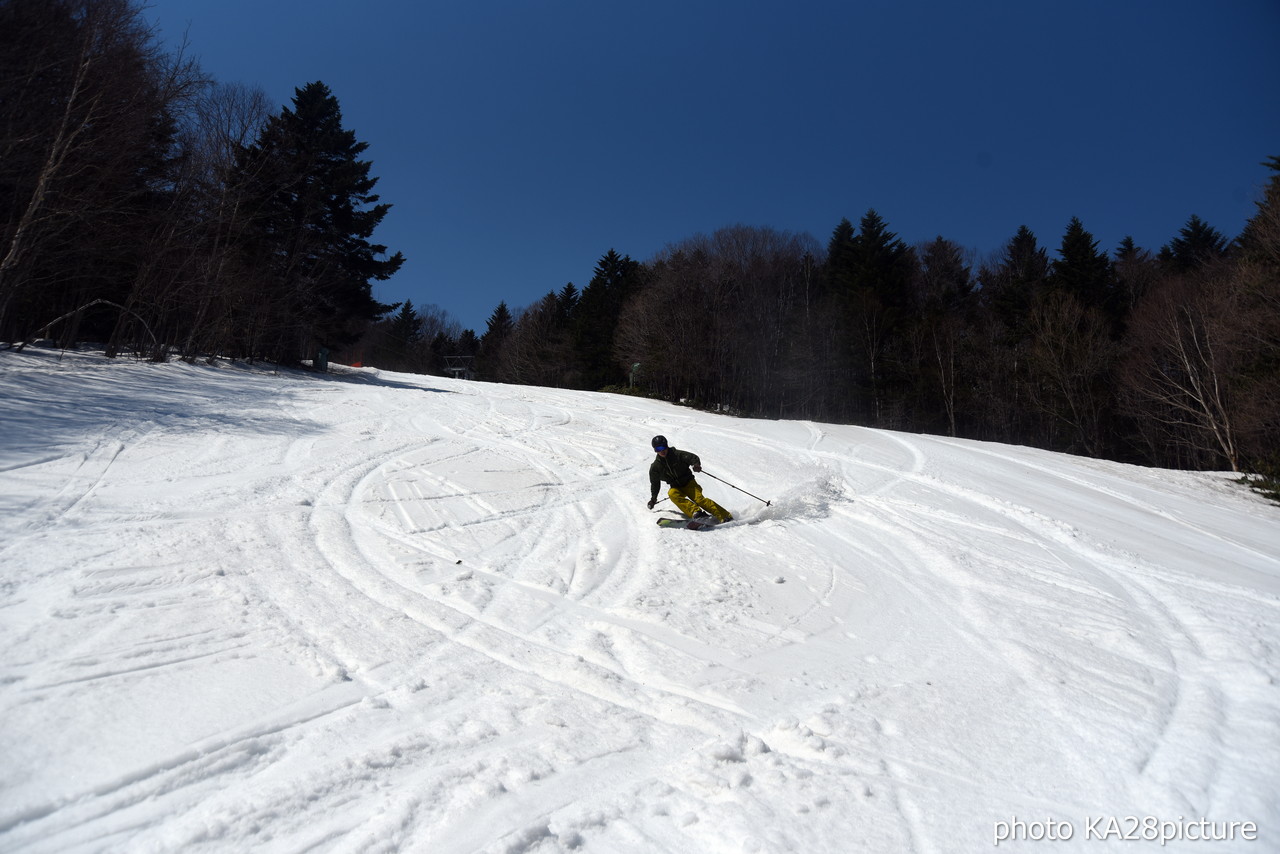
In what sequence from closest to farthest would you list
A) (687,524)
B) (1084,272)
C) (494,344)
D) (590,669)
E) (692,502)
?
(590,669), (687,524), (692,502), (1084,272), (494,344)

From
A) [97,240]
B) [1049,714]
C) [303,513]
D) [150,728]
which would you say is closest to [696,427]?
[303,513]

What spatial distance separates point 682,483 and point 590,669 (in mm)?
4367

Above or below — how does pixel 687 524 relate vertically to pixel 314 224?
below

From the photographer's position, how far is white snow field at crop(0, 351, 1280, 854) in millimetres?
2322

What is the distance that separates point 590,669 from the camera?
359 cm

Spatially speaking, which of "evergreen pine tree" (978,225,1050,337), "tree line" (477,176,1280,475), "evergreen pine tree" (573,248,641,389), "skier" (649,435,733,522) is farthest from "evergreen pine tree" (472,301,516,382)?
"skier" (649,435,733,522)

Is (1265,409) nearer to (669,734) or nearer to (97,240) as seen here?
(669,734)

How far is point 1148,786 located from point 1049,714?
620 mm

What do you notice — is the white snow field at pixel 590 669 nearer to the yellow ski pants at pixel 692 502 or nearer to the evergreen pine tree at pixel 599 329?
the yellow ski pants at pixel 692 502

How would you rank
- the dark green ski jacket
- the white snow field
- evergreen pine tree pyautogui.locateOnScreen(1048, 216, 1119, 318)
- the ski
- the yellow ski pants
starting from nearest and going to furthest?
the white snow field < the ski < the yellow ski pants < the dark green ski jacket < evergreen pine tree pyautogui.locateOnScreen(1048, 216, 1119, 318)

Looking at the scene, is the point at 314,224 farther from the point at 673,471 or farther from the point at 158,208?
the point at 673,471

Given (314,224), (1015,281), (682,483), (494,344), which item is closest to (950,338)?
(1015,281)

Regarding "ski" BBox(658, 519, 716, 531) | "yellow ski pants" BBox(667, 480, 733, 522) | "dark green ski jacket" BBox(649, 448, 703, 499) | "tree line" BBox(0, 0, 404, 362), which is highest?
"tree line" BBox(0, 0, 404, 362)

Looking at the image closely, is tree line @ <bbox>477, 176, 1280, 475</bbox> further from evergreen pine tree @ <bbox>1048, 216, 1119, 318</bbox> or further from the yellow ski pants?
the yellow ski pants
